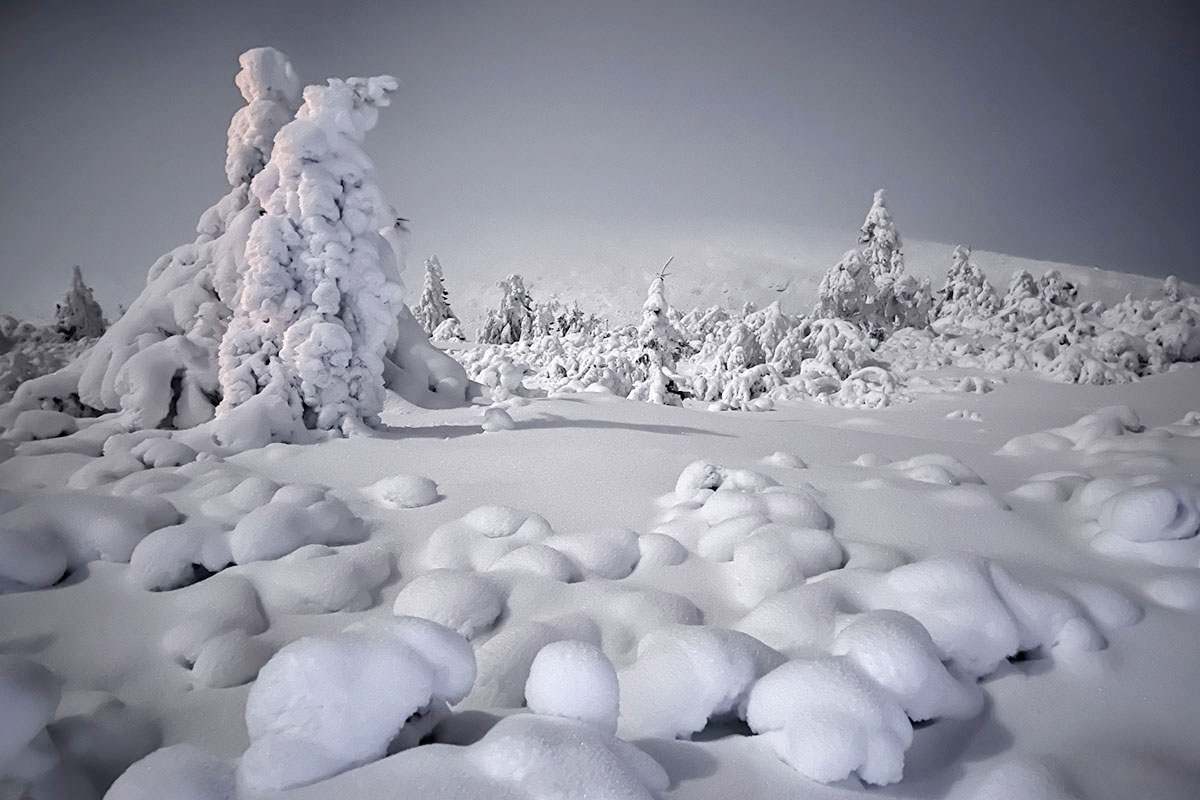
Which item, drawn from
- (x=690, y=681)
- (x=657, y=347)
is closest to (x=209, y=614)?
A: (x=690, y=681)

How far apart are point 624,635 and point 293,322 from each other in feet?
16.7

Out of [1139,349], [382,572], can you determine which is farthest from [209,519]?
[1139,349]

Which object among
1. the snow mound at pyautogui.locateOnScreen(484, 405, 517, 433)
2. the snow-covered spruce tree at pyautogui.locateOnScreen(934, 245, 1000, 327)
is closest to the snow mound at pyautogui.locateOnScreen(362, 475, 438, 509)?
the snow mound at pyautogui.locateOnScreen(484, 405, 517, 433)

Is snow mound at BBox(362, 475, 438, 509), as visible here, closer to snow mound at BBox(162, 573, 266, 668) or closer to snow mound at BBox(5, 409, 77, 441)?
snow mound at BBox(162, 573, 266, 668)

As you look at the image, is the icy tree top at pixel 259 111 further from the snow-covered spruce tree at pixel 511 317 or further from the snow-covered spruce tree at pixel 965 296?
the snow-covered spruce tree at pixel 965 296

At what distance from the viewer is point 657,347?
14.6 meters

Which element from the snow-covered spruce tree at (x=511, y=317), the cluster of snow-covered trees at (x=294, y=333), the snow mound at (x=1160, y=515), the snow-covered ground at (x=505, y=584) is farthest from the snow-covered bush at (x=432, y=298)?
the snow mound at (x=1160, y=515)

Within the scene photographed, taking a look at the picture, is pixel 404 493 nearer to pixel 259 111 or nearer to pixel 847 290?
pixel 259 111

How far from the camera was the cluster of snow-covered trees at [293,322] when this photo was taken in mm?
5578

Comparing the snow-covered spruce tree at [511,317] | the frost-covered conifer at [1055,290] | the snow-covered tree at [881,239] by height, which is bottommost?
the snow-covered spruce tree at [511,317]

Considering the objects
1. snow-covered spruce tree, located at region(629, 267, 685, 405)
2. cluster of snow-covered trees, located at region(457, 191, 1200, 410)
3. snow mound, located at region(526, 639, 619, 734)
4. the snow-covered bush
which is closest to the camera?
snow mound, located at region(526, 639, 619, 734)

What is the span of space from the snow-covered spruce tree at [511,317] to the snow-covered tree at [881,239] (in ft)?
54.1

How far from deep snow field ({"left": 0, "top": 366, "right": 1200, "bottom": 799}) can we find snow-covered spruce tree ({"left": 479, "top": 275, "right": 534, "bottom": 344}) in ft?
85.0

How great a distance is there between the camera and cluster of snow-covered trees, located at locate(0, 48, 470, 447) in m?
5.58
